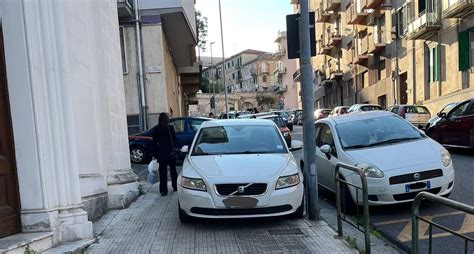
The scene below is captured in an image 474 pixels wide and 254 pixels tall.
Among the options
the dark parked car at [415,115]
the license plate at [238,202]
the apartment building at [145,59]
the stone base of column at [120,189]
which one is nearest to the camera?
the license plate at [238,202]

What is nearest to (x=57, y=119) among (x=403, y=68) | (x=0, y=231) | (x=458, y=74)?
(x=0, y=231)

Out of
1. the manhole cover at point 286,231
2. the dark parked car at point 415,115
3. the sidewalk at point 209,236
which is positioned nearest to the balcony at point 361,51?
the dark parked car at point 415,115

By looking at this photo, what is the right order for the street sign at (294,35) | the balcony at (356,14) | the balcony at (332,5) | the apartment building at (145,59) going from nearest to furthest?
1. the street sign at (294,35)
2. the apartment building at (145,59)
3. the balcony at (356,14)
4. the balcony at (332,5)

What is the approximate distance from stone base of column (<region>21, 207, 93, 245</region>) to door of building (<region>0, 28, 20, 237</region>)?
0.13m

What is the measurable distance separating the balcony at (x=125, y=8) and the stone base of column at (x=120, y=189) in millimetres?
9467

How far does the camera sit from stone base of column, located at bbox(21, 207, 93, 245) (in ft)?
16.1

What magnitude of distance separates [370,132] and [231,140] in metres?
2.50

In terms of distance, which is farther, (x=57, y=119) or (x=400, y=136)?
(x=400, y=136)

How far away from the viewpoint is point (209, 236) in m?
5.38

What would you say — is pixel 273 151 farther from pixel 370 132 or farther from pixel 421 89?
pixel 421 89

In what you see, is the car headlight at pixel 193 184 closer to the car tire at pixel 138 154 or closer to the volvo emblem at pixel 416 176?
the volvo emblem at pixel 416 176

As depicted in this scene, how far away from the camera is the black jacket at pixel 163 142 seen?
325 inches

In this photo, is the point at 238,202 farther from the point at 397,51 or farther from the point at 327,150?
the point at 397,51

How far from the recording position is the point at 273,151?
6539 millimetres
